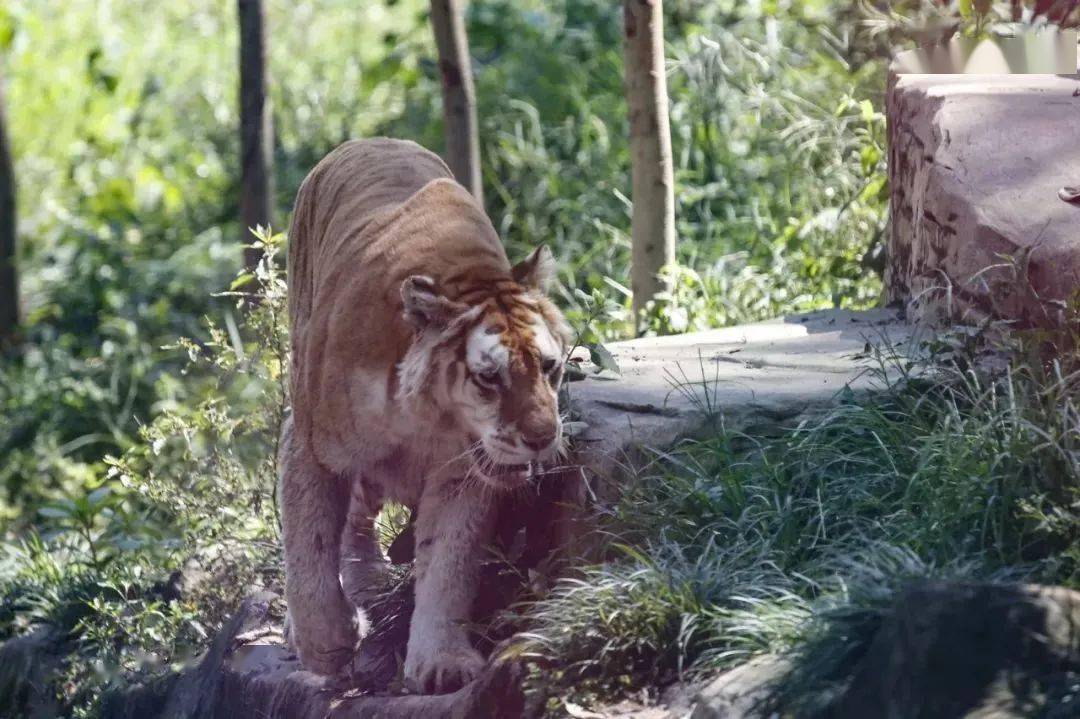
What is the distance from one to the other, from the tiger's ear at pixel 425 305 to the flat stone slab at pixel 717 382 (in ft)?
1.99

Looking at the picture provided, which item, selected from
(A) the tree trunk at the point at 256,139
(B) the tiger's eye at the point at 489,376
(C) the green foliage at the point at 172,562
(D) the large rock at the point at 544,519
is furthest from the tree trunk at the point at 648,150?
(B) the tiger's eye at the point at 489,376

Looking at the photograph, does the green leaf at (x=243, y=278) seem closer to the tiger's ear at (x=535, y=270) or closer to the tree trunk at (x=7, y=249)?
the tiger's ear at (x=535, y=270)

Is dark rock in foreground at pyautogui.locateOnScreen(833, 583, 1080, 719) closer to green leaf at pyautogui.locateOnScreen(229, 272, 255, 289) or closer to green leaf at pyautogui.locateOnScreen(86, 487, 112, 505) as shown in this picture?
green leaf at pyautogui.locateOnScreen(229, 272, 255, 289)

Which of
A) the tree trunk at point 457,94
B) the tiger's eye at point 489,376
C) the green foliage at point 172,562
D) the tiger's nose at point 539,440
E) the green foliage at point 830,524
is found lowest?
the green foliage at point 172,562

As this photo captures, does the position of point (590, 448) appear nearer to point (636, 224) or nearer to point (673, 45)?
point (636, 224)

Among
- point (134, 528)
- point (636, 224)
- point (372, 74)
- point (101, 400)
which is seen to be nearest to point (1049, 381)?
point (636, 224)

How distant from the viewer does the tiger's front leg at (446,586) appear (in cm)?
429

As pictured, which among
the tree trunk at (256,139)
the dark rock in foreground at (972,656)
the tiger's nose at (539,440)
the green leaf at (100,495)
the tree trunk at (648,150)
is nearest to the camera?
the dark rock in foreground at (972,656)

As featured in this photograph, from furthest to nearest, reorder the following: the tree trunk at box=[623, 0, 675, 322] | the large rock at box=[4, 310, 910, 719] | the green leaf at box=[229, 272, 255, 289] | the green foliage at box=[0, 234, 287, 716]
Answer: the tree trunk at box=[623, 0, 675, 322] → the green leaf at box=[229, 272, 255, 289] → the green foliage at box=[0, 234, 287, 716] → the large rock at box=[4, 310, 910, 719]

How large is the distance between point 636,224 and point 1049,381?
10.4ft

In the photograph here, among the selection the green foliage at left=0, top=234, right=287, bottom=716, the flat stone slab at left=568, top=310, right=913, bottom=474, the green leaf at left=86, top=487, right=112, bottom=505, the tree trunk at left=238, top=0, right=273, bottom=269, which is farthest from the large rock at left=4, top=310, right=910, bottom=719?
the tree trunk at left=238, top=0, right=273, bottom=269

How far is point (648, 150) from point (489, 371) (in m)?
2.84

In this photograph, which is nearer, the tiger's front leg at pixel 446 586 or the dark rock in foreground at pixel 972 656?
the dark rock in foreground at pixel 972 656

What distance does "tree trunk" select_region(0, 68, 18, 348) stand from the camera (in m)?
10.4
